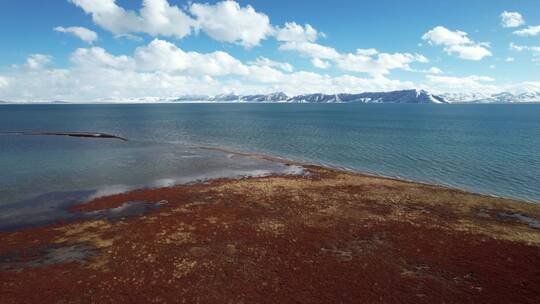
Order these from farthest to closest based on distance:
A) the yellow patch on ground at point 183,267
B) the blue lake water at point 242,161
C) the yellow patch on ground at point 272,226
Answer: the blue lake water at point 242,161, the yellow patch on ground at point 272,226, the yellow patch on ground at point 183,267

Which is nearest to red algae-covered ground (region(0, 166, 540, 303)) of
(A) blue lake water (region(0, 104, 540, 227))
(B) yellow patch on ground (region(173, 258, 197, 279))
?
(B) yellow patch on ground (region(173, 258, 197, 279))

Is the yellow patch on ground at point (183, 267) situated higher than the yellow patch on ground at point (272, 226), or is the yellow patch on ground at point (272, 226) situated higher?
the yellow patch on ground at point (272, 226)

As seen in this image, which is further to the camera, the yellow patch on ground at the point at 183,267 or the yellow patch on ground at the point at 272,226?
the yellow patch on ground at the point at 272,226

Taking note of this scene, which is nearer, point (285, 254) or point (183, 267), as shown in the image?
point (183, 267)

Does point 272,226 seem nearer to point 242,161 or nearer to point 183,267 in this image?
point 183,267

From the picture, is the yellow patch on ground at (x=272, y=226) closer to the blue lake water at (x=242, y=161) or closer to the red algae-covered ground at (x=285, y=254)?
the red algae-covered ground at (x=285, y=254)

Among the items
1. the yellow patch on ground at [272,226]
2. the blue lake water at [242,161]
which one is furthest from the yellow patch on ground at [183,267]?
the blue lake water at [242,161]

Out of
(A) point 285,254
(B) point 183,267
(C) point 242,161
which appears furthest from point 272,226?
(C) point 242,161

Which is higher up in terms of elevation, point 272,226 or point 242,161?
point 272,226

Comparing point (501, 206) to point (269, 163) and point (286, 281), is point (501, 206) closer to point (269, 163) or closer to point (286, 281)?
point (286, 281)
